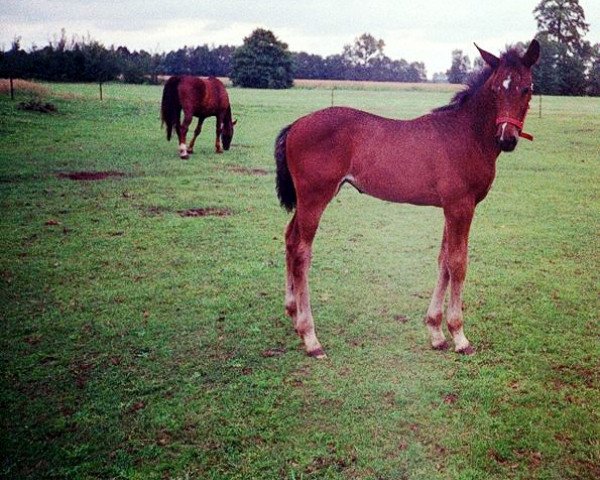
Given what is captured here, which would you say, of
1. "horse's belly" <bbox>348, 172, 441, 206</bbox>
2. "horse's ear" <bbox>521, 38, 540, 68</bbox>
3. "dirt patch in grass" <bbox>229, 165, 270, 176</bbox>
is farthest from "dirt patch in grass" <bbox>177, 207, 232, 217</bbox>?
"horse's ear" <bbox>521, 38, 540, 68</bbox>

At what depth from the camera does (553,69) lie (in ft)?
148

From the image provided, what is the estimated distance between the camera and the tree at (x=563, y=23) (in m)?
38.8

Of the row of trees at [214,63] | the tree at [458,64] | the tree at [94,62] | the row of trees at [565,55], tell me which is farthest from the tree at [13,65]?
the tree at [458,64]

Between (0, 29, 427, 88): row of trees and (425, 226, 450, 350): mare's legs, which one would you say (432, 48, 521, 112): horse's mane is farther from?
(0, 29, 427, 88): row of trees

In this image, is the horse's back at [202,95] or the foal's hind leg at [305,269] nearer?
the foal's hind leg at [305,269]

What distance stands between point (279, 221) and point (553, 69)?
4504 centimetres

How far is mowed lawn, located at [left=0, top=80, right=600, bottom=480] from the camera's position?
3.48 m

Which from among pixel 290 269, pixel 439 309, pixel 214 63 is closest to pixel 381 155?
pixel 290 269

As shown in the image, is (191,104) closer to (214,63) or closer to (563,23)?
(563,23)

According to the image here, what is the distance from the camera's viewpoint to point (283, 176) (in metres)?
5.27

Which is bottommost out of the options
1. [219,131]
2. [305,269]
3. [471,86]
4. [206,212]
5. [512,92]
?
[206,212]

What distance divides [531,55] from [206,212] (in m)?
6.83

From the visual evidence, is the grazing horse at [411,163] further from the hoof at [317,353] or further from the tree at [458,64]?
the tree at [458,64]

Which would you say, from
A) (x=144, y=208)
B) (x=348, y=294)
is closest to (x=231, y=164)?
(x=144, y=208)
